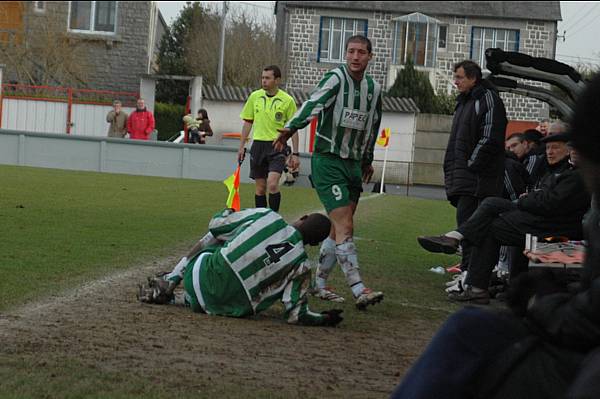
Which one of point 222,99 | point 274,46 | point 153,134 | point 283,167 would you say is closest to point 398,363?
point 283,167

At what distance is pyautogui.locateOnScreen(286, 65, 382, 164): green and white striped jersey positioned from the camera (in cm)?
888

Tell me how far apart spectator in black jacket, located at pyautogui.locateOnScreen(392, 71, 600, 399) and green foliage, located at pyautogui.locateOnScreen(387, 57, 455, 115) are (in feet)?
159

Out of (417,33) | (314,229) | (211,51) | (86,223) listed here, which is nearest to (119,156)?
(86,223)

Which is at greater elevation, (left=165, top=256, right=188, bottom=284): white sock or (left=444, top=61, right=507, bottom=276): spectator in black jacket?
(left=444, top=61, right=507, bottom=276): spectator in black jacket

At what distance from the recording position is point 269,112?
49.4 feet

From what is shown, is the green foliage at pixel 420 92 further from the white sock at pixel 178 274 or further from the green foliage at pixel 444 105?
the white sock at pixel 178 274

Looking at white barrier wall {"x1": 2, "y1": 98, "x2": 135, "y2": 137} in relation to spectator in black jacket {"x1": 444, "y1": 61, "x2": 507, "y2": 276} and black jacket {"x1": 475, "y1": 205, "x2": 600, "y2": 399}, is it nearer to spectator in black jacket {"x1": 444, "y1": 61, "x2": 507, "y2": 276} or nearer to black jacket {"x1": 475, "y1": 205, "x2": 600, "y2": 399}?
spectator in black jacket {"x1": 444, "y1": 61, "x2": 507, "y2": 276}

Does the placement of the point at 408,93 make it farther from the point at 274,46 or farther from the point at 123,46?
the point at 123,46

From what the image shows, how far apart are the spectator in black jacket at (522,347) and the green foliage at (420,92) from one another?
4832cm

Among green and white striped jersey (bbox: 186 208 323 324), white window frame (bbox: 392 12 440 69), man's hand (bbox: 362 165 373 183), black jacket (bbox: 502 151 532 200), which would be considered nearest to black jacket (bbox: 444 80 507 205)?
man's hand (bbox: 362 165 373 183)

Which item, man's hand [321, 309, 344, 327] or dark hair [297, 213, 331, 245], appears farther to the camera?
dark hair [297, 213, 331, 245]

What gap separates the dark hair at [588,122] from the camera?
315 centimetres

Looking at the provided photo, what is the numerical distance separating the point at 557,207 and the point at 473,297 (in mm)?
1127

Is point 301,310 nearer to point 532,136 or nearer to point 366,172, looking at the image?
point 366,172
